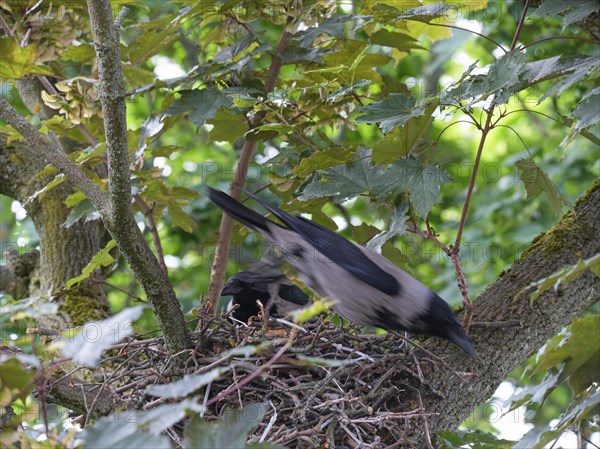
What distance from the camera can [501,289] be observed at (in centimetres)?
314

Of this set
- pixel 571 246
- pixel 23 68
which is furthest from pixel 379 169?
pixel 23 68

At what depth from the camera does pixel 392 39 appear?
3680 millimetres

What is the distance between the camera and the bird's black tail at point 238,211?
3.21 meters

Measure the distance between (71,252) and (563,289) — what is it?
234 cm

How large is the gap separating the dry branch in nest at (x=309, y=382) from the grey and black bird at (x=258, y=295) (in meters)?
0.52

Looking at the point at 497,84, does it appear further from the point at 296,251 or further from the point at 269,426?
the point at 269,426

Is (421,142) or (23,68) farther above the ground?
(23,68)

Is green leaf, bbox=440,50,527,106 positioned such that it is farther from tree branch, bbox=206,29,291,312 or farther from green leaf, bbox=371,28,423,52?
tree branch, bbox=206,29,291,312

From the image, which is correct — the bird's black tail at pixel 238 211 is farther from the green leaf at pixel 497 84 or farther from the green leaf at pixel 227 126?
the green leaf at pixel 497 84

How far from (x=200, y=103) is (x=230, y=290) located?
879 mm

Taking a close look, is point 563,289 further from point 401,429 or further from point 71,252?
point 71,252

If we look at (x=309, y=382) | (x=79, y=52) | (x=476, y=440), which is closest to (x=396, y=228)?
(x=309, y=382)

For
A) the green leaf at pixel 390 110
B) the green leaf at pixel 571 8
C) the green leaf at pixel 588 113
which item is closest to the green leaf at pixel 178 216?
the green leaf at pixel 390 110

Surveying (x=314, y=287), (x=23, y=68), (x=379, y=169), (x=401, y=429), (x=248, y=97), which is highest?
(x=23, y=68)
